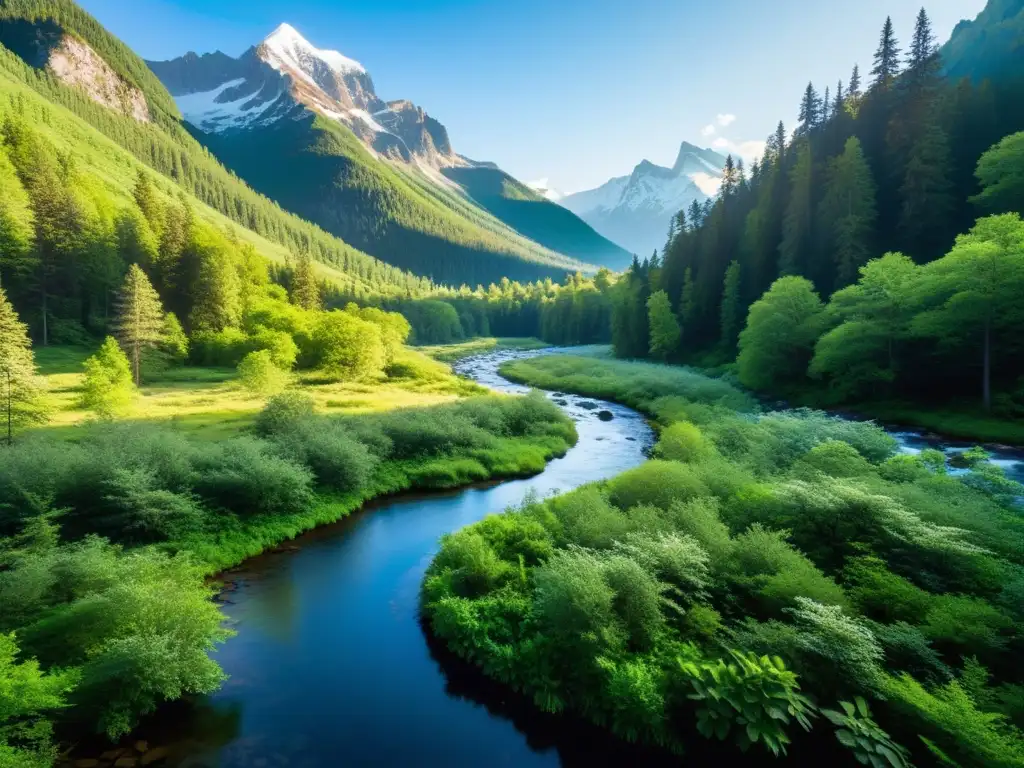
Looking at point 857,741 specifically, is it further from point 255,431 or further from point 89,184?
point 89,184

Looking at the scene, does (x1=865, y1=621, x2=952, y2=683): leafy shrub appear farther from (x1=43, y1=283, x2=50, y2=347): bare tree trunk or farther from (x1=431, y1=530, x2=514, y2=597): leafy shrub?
(x1=43, y1=283, x2=50, y2=347): bare tree trunk

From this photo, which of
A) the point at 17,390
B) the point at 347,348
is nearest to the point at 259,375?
the point at 347,348

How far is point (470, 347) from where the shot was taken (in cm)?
16538

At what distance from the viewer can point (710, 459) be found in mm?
28469

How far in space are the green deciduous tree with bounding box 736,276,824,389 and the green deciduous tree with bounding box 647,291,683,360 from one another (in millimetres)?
30698

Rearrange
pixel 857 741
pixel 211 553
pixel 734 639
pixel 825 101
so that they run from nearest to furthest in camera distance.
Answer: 1. pixel 857 741
2. pixel 734 639
3. pixel 211 553
4. pixel 825 101

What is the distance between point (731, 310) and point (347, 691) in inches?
3267

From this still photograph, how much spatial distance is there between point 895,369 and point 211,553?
187ft

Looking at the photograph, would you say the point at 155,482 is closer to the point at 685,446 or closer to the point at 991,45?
the point at 685,446

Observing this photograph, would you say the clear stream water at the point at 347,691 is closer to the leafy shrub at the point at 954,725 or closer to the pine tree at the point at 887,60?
the leafy shrub at the point at 954,725

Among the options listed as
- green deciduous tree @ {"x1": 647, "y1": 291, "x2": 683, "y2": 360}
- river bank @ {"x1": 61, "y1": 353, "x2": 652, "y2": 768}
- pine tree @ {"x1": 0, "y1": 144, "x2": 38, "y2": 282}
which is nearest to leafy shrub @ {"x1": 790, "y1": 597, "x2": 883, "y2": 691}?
river bank @ {"x1": 61, "y1": 353, "x2": 652, "y2": 768}

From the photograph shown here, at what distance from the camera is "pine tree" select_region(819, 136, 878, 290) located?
6438 cm

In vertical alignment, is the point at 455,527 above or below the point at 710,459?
below

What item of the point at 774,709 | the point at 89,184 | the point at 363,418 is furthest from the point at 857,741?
the point at 89,184
